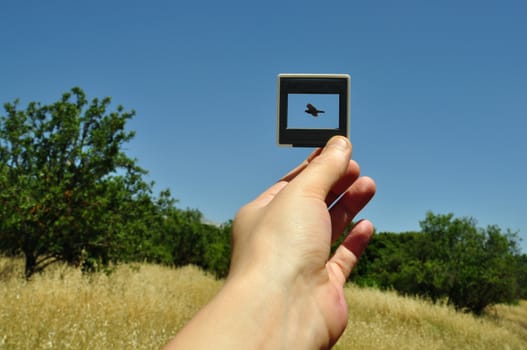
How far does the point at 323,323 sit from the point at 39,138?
9703mm

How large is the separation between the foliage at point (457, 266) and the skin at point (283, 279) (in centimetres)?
1388

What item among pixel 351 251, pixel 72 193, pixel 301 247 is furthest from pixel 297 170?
pixel 72 193

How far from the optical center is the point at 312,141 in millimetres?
2146

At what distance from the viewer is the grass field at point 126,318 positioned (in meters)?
4.37

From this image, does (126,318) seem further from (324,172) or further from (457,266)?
(457,266)

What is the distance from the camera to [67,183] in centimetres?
898

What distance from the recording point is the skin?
1.25 metres

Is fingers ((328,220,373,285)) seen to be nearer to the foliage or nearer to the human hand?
the human hand

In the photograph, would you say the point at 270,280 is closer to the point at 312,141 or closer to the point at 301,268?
the point at 301,268

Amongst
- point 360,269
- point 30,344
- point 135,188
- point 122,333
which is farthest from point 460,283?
point 30,344

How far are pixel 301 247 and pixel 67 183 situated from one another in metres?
8.75

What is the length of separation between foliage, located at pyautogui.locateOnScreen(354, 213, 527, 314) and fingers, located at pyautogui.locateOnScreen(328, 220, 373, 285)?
13.3m

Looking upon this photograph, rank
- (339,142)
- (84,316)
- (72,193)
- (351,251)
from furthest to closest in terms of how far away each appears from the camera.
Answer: (72,193)
(84,316)
(351,251)
(339,142)

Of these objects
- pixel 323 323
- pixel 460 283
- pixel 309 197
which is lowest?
pixel 460 283
